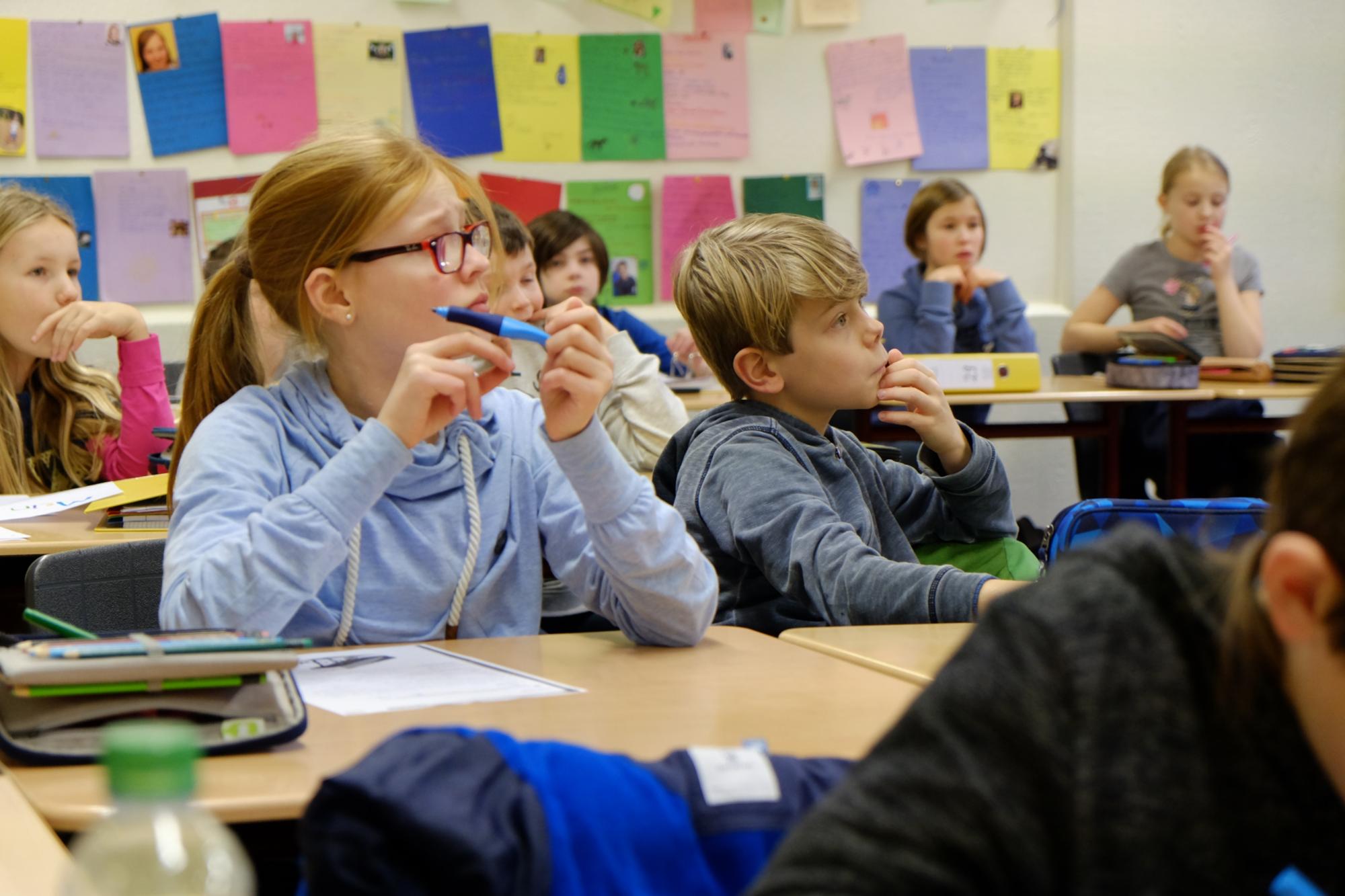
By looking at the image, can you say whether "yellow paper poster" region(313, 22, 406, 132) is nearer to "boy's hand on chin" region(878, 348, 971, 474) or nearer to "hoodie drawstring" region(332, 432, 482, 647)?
"boy's hand on chin" region(878, 348, 971, 474)

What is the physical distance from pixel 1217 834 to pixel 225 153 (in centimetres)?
Answer: 453

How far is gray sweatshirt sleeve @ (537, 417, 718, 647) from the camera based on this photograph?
140 cm

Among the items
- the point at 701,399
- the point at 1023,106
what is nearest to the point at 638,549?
the point at 701,399

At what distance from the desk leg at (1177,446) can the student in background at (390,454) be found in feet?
8.93

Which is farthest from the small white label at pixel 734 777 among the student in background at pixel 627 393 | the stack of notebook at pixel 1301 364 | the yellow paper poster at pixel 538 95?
the yellow paper poster at pixel 538 95

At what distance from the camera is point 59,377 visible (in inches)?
114

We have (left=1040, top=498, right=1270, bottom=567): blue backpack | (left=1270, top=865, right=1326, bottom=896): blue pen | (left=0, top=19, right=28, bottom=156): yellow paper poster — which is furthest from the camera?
(left=0, top=19, right=28, bottom=156): yellow paper poster

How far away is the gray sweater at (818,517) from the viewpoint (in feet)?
5.11

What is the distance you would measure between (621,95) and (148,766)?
4591 millimetres

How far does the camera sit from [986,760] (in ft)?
1.91

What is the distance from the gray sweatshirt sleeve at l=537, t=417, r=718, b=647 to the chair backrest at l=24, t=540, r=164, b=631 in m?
0.58

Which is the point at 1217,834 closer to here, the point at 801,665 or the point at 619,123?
the point at 801,665

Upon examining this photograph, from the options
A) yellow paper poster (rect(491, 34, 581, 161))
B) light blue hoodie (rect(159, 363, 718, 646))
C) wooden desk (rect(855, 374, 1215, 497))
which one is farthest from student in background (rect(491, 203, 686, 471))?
yellow paper poster (rect(491, 34, 581, 161))

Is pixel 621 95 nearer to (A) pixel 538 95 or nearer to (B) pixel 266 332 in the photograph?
(A) pixel 538 95
